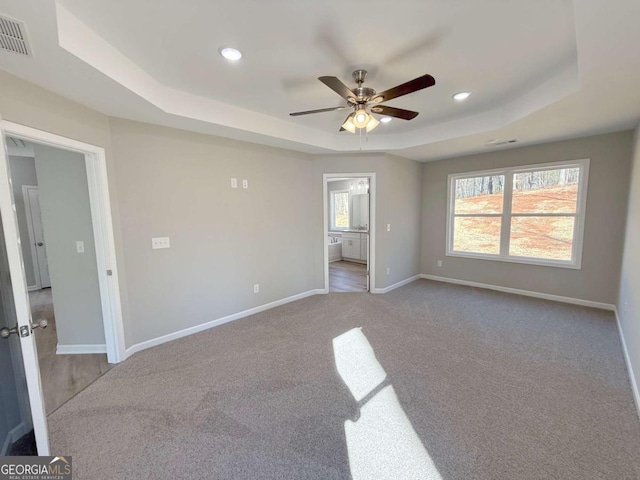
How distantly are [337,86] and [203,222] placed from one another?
2.27 meters

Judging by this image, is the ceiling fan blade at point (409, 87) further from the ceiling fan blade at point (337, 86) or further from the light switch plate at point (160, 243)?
the light switch plate at point (160, 243)

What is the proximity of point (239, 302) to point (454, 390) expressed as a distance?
2752 mm

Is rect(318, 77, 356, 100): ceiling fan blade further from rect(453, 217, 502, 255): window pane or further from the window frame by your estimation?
the window frame

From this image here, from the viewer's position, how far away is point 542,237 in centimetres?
428

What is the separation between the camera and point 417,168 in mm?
5375

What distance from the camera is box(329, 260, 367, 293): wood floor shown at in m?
5.12

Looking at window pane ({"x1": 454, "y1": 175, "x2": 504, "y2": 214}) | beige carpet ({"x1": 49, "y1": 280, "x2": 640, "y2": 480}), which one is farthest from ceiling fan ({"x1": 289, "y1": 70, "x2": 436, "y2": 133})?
window pane ({"x1": 454, "y1": 175, "x2": 504, "y2": 214})

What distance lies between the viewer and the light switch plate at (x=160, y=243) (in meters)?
2.95

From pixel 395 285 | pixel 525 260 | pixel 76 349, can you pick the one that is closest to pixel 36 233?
pixel 76 349

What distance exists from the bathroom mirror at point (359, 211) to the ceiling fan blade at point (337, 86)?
17.7 feet

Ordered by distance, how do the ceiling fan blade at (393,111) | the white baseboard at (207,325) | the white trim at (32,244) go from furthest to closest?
the white trim at (32,244) < the white baseboard at (207,325) < the ceiling fan blade at (393,111)

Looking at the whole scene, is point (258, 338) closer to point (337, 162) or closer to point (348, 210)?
point (337, 162)

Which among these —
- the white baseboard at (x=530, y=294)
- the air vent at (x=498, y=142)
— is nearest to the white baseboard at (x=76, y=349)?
the white baseboard at (x=530, y=294)

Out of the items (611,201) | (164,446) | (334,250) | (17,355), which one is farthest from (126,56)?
(334,250)
